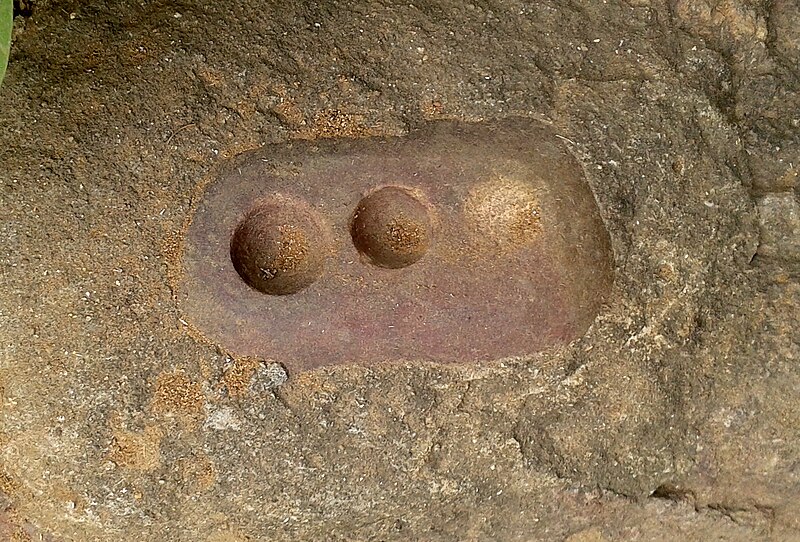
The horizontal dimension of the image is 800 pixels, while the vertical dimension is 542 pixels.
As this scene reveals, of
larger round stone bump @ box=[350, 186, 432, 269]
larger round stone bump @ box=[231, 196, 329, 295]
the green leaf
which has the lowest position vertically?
larger round stone bump @ box=[231, 196, 329, 295]

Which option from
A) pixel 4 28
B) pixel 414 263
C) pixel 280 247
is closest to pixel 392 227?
pixel 414 263

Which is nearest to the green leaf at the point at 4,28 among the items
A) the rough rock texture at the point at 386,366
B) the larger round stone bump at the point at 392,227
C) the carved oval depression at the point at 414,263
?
the rough rock texture at the point at 386,366

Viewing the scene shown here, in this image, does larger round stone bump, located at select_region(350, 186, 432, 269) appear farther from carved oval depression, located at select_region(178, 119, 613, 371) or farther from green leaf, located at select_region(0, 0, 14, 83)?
green leaf, located at select_region(0, 0, 14, 83)

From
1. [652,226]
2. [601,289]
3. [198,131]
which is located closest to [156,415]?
[198,131]

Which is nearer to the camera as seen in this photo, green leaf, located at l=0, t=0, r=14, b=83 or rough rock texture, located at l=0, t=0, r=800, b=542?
green leaf, located at l=0, t=0, r=14, b=83

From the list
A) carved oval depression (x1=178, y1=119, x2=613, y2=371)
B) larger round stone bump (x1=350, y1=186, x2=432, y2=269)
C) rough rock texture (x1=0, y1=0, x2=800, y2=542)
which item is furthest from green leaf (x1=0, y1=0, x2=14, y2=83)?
larger round stone bump (x1=350, y1=186, x2=432, y2=269)

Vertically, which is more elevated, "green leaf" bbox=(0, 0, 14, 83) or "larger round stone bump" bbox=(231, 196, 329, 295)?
"green leaf" bbox=(0, 0, 14, 83)

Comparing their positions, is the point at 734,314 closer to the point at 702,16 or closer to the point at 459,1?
the point at 702,16

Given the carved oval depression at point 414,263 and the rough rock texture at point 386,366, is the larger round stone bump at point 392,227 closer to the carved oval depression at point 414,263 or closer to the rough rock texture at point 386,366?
the carved oval depression at point 414,263
